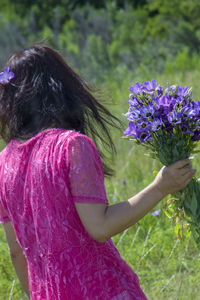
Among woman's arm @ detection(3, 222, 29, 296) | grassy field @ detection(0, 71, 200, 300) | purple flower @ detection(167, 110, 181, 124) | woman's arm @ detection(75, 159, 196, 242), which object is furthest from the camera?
grassy field @ detection(0, 71, 200, 300)

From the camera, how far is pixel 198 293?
103 inches

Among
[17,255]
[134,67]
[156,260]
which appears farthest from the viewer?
[134,67]

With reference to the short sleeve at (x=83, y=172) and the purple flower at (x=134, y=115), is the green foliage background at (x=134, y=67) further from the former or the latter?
the short sleeve at (x=83, y=172)

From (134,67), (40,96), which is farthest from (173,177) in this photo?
(134,67)

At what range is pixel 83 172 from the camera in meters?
1.50

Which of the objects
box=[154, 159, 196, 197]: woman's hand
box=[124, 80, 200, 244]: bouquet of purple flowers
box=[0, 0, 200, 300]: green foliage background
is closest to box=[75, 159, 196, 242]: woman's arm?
box=[154, 159, 196, 197]: woman's hand

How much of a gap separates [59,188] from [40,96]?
333 mm

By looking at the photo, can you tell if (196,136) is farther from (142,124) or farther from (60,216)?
(60,216)

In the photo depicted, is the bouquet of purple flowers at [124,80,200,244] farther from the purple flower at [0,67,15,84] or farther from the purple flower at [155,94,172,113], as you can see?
the purple flower at [0,67,15,84]

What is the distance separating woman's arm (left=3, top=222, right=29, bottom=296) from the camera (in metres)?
1.84

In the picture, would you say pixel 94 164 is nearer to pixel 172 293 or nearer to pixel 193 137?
pixel 193 137

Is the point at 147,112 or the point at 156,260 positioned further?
the point at 156,260

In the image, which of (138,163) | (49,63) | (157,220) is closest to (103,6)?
(138,163)

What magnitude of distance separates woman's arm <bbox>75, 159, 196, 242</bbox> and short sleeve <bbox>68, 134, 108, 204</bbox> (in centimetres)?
2
